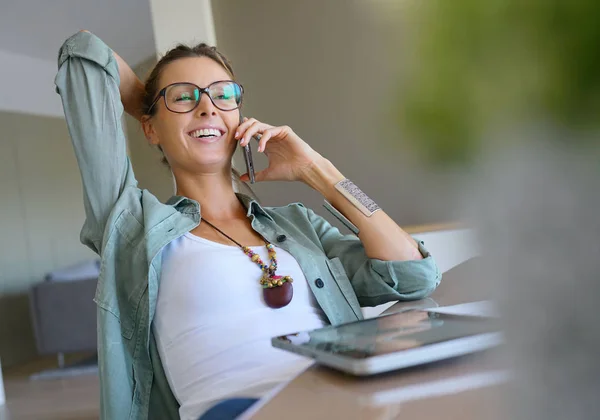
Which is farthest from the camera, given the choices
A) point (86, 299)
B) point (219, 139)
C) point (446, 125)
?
point (86, 299)

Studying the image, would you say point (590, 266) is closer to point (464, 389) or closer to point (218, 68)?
point (464, 389)

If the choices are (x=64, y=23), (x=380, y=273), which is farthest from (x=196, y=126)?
(x=64, y=23)

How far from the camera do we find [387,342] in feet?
1.60

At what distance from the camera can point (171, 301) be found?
3.13 ft

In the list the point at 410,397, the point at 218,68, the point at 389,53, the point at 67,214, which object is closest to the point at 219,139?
the point at 218,68

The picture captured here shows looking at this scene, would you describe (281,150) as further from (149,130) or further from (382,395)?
(382,395)

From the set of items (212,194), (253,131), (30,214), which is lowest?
(212,194)

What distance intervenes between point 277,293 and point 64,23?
4.32 meters

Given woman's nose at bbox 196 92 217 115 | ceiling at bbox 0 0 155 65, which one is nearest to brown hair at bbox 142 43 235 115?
woman's nose at bbox 196 92 217 115

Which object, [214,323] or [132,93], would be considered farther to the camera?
[132,93]

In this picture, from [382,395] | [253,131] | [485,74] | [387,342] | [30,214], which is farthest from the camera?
[30,214]

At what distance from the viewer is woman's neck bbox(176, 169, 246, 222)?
3.88ft

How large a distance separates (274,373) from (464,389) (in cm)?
55

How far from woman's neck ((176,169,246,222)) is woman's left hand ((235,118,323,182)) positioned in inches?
2.4
